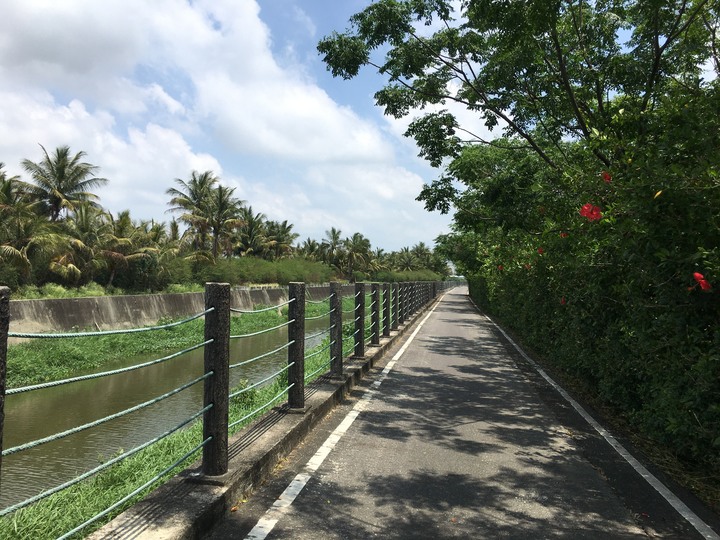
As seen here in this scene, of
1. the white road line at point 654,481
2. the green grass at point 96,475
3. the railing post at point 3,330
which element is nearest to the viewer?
the railing post at point 3,330

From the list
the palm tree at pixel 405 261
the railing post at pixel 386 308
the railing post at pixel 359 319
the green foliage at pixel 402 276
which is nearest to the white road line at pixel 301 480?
the railing post at pixel 359 319

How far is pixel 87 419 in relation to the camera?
30.8ft

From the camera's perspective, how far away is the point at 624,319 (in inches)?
246

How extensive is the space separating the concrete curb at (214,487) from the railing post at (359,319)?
300cm

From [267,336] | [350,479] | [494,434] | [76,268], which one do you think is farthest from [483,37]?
[76,268]

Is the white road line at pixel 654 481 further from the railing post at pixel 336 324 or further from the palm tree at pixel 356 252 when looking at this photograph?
the palm tree at pixel 356 252

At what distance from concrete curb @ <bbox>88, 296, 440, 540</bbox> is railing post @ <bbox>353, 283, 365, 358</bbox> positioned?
300 centimetres

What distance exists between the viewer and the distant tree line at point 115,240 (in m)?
30.0

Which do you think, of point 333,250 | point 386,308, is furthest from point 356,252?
point 386,308

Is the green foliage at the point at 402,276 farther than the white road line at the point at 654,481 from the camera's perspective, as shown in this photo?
Yes

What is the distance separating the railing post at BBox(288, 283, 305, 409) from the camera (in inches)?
220

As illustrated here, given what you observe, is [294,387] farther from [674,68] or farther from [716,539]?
[674,68]

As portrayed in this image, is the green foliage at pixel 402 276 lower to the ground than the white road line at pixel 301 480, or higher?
higher

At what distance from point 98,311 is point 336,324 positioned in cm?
1544
